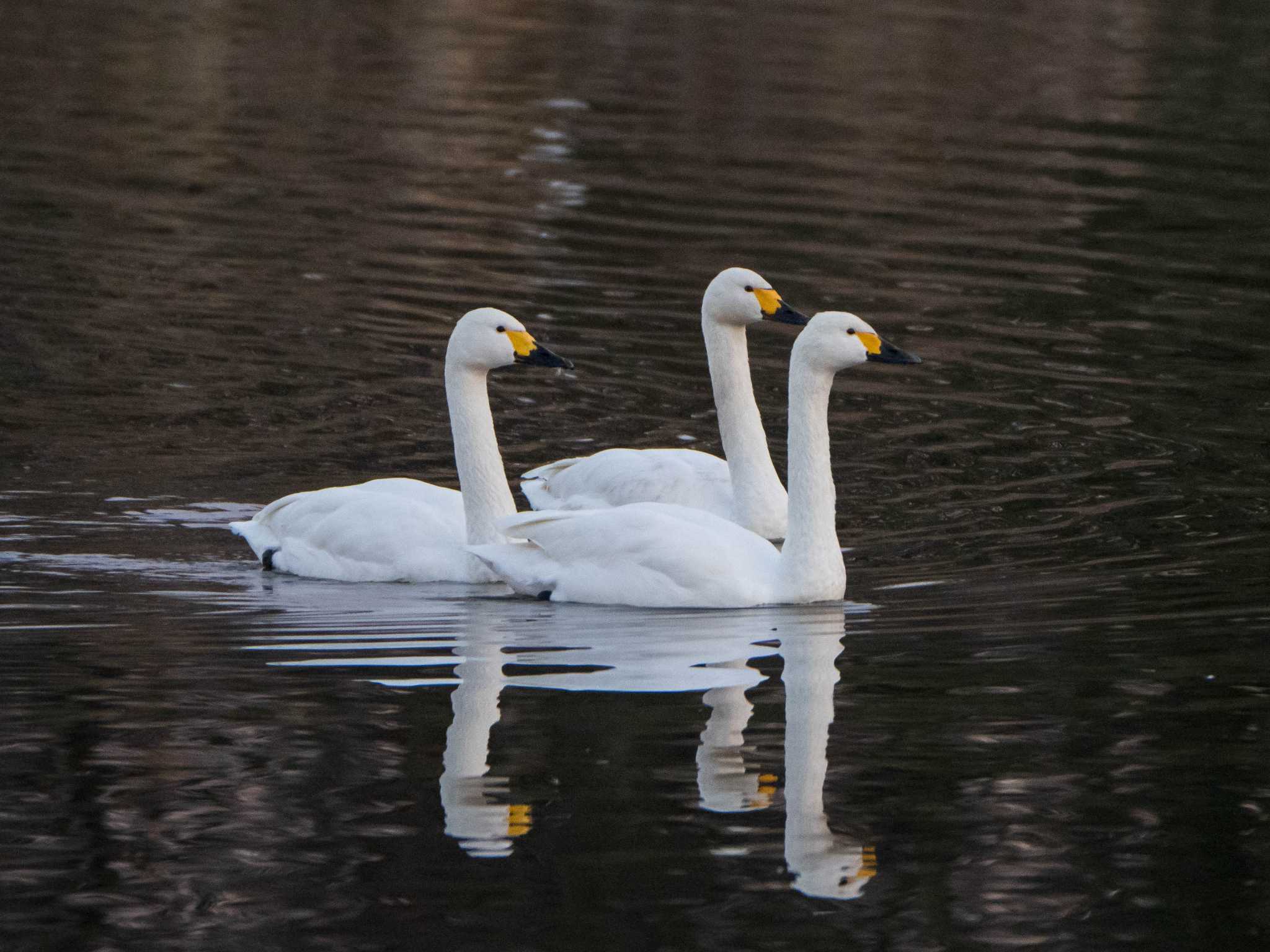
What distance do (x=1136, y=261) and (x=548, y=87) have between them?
40.6ft

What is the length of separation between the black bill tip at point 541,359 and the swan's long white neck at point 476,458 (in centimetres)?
25

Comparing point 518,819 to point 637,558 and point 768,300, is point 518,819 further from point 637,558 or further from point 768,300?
point 768,300

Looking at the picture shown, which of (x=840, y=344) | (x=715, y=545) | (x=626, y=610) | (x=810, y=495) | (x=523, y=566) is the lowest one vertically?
(x=626, y=610)

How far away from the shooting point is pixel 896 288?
56.7ft

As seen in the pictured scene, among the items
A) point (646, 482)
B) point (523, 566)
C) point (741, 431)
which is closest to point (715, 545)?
point (523, 566)

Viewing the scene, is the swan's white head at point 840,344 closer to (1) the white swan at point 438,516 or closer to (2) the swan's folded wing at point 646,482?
(1) the white swan at point 438,516

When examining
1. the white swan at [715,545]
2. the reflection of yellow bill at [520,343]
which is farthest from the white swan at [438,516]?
the white swan at [715,545]

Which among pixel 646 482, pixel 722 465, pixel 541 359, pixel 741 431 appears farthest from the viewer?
pixel 722 465

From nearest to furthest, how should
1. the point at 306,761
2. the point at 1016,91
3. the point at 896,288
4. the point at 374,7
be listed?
the point at 306,761
the point at 896,288
the point at 1016,91
the point at 374,7

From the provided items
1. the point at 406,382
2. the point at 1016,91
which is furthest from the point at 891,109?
the point at 406,382

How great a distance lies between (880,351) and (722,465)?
2235 millimetres

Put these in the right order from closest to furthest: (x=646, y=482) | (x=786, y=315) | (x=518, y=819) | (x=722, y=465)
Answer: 1. (x=518, y=819)
2. (x=646, y=482)
3. (x=786, y=315)
4. (x=722, y=465)

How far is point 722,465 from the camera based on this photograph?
11.8m

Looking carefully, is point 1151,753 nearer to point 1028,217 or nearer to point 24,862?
point 24,862
